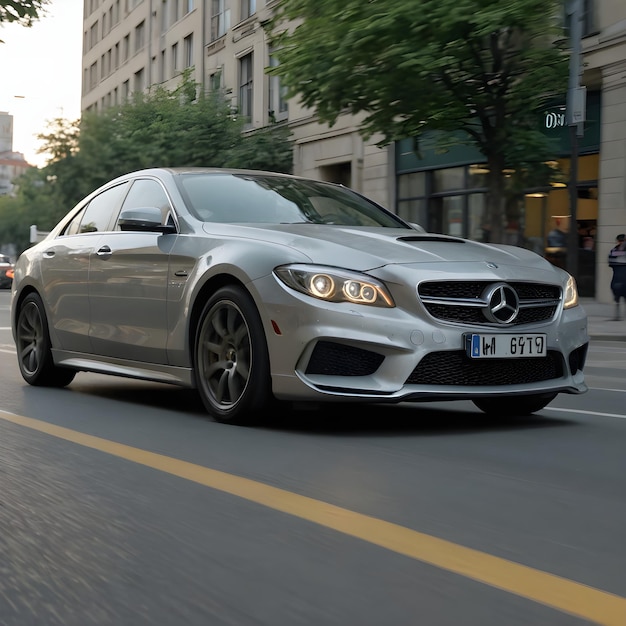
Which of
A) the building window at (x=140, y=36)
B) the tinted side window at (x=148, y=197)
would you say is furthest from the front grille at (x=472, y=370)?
the building window at (x=140, y=36)

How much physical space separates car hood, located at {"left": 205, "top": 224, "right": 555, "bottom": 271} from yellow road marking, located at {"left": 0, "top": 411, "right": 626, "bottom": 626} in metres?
1.36

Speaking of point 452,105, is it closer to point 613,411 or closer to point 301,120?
point 613,411

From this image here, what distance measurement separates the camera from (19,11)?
86.7 ft

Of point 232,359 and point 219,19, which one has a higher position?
point 219,19

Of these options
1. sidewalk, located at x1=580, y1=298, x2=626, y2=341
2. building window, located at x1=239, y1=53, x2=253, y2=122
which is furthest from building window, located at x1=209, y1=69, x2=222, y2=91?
sidewalk, located at x1=580, y1=298, x2=626, y2=341

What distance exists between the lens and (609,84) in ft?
75.0

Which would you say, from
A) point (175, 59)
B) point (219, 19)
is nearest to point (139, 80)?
Answer: point (175, 59)

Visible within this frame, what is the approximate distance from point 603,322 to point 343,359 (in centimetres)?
1502

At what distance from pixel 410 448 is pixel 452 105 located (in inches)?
551

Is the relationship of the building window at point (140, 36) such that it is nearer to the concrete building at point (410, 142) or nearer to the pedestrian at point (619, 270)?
the concrete building at point (410, 142)

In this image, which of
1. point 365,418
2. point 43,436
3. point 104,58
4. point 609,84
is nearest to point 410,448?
point 365,418

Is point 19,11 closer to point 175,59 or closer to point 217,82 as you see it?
point 217,82

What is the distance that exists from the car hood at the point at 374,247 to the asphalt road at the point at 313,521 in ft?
2.81

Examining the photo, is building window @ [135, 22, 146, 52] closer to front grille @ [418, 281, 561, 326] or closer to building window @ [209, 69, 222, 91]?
building window @ [209, 69, 222, 91]
